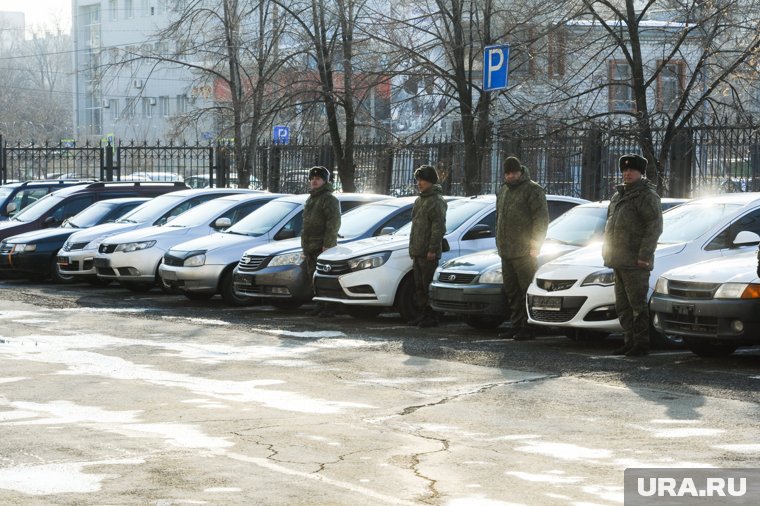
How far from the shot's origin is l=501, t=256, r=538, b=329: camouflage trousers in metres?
14.0

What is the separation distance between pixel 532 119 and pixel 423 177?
665 cm

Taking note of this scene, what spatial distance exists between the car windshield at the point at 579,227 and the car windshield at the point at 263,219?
14.3 feet

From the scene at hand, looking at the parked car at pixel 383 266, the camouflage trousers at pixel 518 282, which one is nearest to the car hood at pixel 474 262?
the camouflage trousers at pixel 518 282

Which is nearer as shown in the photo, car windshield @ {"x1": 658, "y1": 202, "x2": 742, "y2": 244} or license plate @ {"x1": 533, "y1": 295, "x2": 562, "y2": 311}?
license plate @ {"x1": 533, "y1": 295, "x2": 562, "y2": 311}

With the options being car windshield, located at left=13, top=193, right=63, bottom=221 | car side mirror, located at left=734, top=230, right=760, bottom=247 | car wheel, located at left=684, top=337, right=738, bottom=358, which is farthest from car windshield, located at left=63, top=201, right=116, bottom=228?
car wheel, located at left=684, top=337, right=738, bottom=358

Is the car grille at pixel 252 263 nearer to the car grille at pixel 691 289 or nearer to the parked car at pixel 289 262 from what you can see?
the parked car at pixel 289 262

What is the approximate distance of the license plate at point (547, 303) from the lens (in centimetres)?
1319

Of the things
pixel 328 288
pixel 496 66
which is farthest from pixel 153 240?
pixel 496 66

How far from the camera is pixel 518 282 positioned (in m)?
14.0

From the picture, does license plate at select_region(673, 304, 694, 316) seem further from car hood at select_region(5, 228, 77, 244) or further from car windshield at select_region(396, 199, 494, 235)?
car hood at select_region(5, 228, 77, 244)

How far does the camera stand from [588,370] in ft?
38.1

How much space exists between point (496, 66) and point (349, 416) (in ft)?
35.4

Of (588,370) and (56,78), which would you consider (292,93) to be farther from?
(56,78)

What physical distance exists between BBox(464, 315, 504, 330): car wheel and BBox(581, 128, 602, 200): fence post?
753 cm
